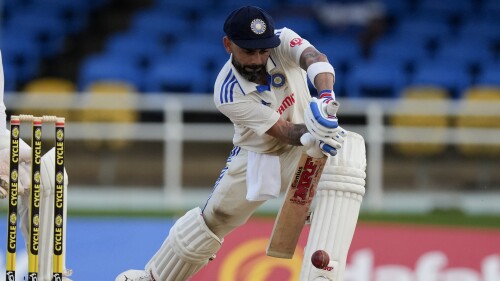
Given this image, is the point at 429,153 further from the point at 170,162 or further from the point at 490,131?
the point at 170,162

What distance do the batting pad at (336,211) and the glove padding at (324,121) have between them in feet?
0.89

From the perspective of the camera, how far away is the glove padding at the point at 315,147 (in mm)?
5199

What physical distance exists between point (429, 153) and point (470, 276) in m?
3.07

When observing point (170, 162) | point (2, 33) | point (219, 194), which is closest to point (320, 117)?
point (219, 194)

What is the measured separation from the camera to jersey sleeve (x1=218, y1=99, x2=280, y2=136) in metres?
5.48

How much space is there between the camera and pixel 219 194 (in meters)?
5.93

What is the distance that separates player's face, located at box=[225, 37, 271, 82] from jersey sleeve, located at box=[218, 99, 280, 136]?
0.40 ft

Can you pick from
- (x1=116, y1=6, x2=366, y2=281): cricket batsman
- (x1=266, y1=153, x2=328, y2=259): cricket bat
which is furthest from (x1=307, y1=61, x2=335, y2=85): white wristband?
(x1=266, y1=153, x2=328, y2=259): cricket bat

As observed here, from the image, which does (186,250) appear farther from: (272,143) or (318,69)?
(318,69)

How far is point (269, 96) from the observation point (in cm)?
561

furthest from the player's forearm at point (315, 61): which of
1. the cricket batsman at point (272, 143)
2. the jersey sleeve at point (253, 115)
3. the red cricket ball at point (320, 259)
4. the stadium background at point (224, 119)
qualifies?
the stadium background at point (224, 119)

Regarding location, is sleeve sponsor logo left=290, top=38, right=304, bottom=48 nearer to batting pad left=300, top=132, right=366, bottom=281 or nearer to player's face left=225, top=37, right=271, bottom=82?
player's face left=225, top=37, right=271, bottom=82

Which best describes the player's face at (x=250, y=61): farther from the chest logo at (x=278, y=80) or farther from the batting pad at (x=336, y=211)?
the batting pad at (x=336, y=211)

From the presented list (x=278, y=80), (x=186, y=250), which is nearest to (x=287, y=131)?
(x=278, y=80)
